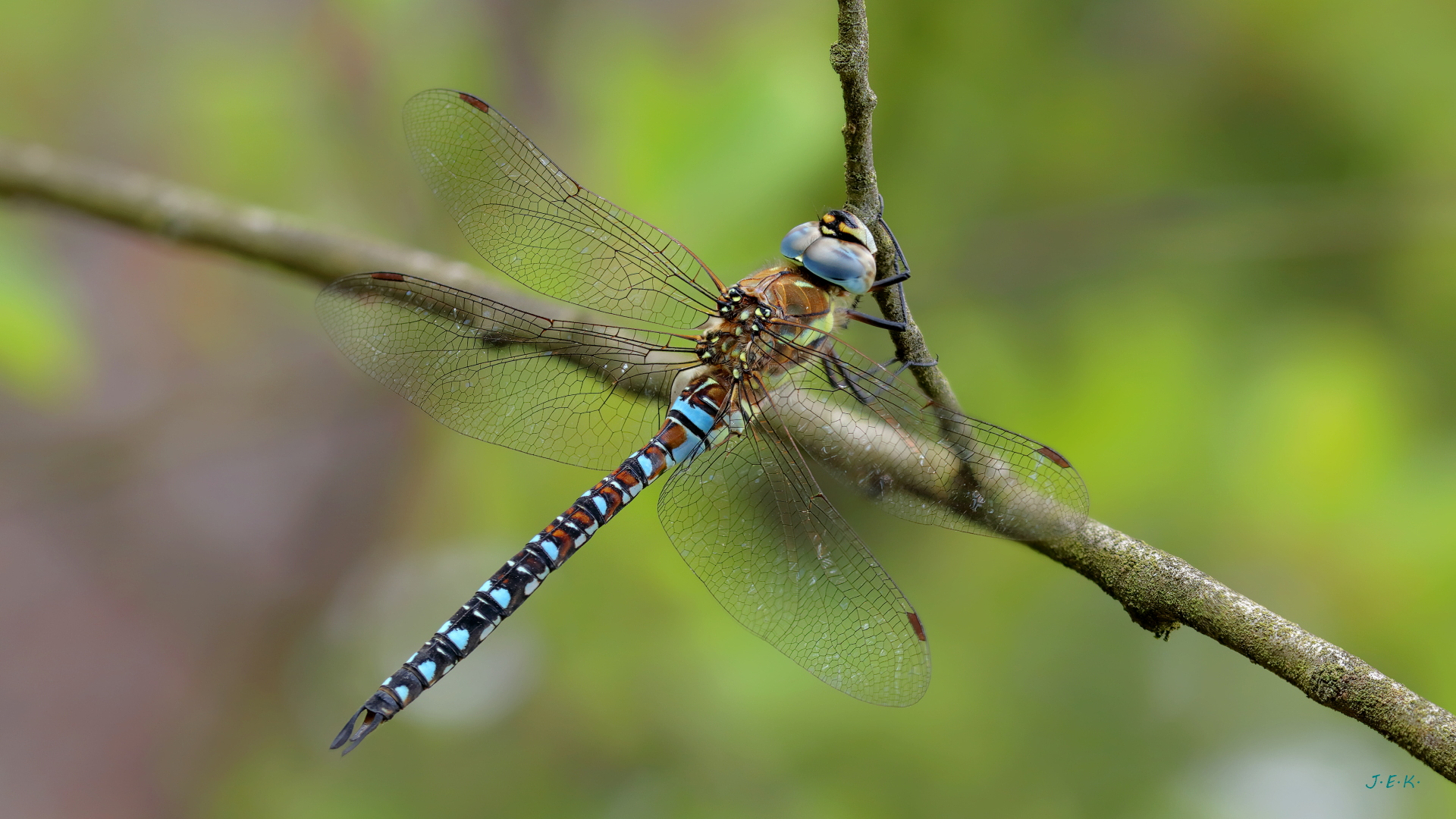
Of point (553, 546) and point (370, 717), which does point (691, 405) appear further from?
point (370, 717)

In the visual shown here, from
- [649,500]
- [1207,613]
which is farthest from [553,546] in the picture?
[1207,613]

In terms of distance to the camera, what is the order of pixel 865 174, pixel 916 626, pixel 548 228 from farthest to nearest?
pixel 548 228 → pixel 916 626 → pixel 865 174

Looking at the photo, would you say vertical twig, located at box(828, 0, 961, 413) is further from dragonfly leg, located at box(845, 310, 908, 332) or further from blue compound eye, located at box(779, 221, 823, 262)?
blue compound eye, located at box(779, 221, 823, 262)

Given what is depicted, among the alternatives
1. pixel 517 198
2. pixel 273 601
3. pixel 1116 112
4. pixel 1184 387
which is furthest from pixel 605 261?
pixel 273 601

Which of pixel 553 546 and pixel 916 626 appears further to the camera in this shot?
pixel 553 546

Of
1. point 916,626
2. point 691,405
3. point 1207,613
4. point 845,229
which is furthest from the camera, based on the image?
point 691,405

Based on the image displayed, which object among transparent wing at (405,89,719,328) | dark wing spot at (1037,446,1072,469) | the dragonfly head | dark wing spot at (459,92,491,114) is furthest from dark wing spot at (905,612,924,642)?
dark wing spot at (459,92,491,114)

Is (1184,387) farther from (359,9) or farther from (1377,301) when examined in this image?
(359,9)

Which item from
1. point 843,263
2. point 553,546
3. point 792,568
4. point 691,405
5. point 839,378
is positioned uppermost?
point 843,263

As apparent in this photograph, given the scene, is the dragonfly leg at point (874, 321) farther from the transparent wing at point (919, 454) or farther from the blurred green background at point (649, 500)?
the blurred green background at point (649, 500)
